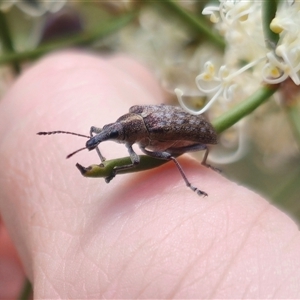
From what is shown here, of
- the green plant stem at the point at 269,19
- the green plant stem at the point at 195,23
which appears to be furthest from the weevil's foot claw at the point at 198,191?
the green plant stem at the point at 195,23

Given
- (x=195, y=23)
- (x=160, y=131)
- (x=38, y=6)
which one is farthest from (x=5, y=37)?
(x=160, y=131)

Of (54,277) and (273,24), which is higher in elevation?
(273,24)

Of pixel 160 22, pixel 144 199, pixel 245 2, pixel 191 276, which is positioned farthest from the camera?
pixel 160 22

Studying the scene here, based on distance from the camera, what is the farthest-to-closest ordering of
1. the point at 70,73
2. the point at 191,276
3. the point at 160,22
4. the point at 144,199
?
1. the point at 160,22
2. the point at 70,73
3. the point at 144,199
4. the point at 191,276

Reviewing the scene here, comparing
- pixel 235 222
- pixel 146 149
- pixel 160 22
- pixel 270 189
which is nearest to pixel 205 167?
pixel 146 149

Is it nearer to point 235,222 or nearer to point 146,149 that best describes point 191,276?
point 235,222

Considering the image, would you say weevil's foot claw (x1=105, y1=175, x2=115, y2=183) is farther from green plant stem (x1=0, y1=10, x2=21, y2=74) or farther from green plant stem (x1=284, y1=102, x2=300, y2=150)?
green plant stem (x1=0, y1=10, x2=21, y2=74)

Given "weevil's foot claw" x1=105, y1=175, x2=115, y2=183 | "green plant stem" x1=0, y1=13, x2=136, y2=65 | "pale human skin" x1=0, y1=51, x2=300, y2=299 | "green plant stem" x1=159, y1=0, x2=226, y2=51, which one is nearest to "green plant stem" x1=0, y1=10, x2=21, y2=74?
"green plant stem" x1=0, y1=13, x2=136, y2=65

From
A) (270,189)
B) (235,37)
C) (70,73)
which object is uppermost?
(235,37)

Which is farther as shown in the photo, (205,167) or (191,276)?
(205,167)
